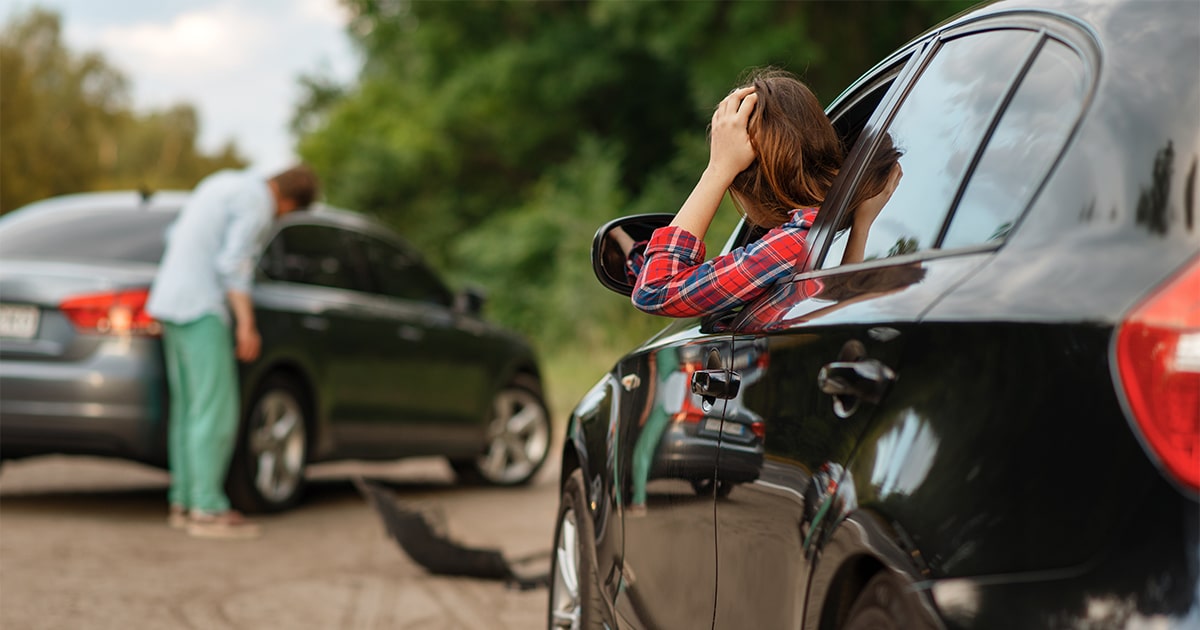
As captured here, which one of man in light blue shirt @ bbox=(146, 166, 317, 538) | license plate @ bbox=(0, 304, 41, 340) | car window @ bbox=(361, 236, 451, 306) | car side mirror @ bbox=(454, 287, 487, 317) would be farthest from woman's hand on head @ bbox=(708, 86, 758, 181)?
car side mirror @ bbox=(454, 287, 487, 317)

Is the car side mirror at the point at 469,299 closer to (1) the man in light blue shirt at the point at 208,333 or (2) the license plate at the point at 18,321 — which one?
(1) the man in light blue shirt at the point at 208,333

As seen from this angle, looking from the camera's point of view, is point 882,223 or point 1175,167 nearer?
point 1175,167

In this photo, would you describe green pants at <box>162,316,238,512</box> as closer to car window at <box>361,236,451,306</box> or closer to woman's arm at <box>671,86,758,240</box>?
car window at <box>361,236,451,306</box>

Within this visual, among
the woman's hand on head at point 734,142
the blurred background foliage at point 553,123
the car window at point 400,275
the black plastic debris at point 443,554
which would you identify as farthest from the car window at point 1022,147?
the blurred background foliage at point 553,123

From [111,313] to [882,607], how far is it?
675 centimetres

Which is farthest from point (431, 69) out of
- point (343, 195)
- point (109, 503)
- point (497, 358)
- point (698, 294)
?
point (698, 294)

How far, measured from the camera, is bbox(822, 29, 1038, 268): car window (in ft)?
8.82

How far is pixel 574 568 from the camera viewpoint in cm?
461

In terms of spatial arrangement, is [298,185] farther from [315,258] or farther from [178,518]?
[178,518]

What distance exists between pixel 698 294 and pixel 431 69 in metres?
27.3

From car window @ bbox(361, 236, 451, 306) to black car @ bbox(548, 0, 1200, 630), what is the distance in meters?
7.30

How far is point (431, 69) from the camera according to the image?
98.9ft

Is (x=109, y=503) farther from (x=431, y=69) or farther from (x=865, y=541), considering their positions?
(x=431, y=69)

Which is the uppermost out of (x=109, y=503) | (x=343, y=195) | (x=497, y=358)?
(x=343, y=195)
